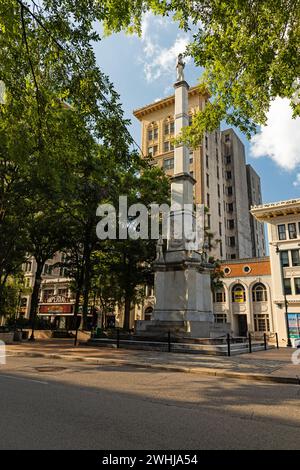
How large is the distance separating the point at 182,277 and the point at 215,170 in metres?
47.8

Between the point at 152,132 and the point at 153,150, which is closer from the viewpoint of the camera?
the point at 153,150

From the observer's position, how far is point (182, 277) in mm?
19156

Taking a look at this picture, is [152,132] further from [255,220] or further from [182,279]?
[182,279]

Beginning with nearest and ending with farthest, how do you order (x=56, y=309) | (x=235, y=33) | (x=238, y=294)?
(x=235, y=33), (x=238, y=294), (x=56, y=309)

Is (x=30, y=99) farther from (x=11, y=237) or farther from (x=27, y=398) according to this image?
(x=11, y=237)

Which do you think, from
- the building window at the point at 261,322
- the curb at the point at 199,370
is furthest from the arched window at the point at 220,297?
the curb at the point at 199,370

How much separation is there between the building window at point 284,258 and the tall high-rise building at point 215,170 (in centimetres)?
1264

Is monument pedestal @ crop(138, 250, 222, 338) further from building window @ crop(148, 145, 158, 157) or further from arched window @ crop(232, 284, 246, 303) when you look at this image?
building window @ crop(148, 145, 158, 157)

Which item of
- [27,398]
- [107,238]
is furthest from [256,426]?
[107,238]

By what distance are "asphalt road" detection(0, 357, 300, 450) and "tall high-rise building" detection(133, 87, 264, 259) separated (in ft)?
155

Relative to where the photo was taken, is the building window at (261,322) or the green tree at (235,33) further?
the building window at (261,322)

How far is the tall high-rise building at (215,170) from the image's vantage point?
57.3m

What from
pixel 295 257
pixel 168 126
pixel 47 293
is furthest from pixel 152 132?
pixel 295 257

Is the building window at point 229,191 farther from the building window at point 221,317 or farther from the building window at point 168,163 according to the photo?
the building window at point 221,317
